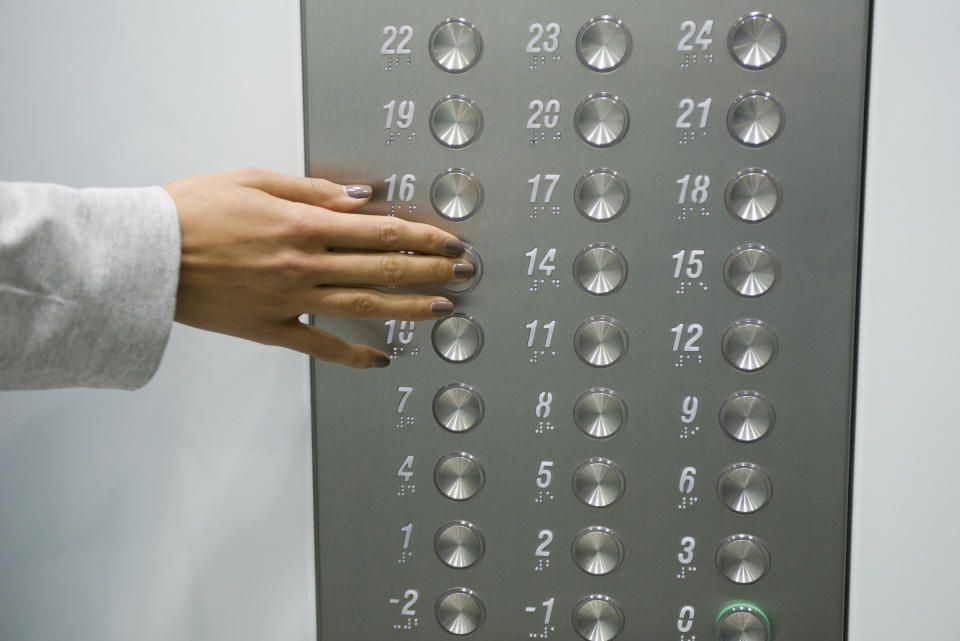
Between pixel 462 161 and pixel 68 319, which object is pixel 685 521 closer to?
pixel 462 161

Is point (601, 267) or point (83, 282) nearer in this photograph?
point (83, 282)

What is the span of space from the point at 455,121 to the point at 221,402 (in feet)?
0.84

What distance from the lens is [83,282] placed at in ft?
1.19

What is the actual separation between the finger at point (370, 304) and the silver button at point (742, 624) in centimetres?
29

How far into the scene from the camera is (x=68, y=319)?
1.20 ft

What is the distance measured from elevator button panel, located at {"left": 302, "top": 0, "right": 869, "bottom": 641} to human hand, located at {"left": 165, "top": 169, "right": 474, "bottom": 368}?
0.03 m

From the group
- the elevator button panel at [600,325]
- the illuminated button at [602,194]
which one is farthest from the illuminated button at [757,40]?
the illuminated button at [602,194]

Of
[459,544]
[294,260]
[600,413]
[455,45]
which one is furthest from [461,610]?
[455,45]

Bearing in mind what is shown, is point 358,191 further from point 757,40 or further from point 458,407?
point 757,40

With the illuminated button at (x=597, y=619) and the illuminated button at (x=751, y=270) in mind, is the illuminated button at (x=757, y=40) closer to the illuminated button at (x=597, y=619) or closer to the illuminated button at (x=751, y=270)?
the illuminated button at (x=751, y=270)

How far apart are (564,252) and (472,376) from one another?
0.11 metres

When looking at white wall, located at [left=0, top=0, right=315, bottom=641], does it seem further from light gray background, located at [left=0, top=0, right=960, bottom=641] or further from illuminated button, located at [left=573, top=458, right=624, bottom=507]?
illuminated button, located at [left=573, top=458, right=624, bottom=507]

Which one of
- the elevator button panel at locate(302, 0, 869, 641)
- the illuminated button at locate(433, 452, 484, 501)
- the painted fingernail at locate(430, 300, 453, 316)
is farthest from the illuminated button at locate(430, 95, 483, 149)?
the illuminated button at locate(433, 452, 484, 501)

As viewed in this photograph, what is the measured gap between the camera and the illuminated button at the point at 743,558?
0.47 m
